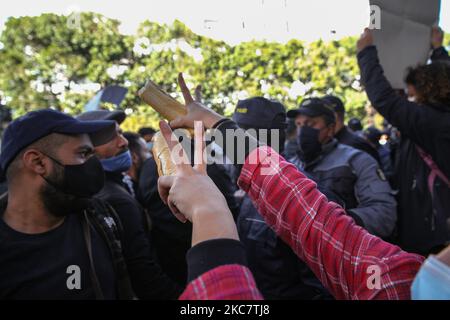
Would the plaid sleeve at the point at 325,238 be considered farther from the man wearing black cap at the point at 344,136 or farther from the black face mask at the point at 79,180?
the man wearing black cap at the point at 344,136

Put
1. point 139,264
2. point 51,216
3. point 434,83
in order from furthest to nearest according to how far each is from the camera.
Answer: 1. point 434,83
2. point 139,264
3. point 51,216

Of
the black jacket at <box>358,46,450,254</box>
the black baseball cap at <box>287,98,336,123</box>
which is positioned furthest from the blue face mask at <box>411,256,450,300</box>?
the black baseball cap at <box>287,98,336,123</box>

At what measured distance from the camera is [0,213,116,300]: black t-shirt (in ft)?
5.32

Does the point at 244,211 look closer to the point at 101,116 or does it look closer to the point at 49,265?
the point at 49,265

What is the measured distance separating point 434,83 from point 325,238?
5.50 ft

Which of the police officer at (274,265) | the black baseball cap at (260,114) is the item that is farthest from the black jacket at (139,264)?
the black baseball cap at (260,114)

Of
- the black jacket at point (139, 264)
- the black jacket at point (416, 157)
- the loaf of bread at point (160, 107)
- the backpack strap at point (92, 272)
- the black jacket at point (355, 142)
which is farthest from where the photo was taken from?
the black jacket at point (355, 142)

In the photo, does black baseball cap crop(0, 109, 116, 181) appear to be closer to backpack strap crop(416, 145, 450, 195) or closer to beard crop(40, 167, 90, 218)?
beard crop(40, 167, 90, 218)

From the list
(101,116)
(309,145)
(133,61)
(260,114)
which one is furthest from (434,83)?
(133,61)

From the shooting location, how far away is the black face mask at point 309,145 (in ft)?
8.87

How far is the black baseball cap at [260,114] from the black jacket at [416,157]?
1.93ft

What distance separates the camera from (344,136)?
148 inches
